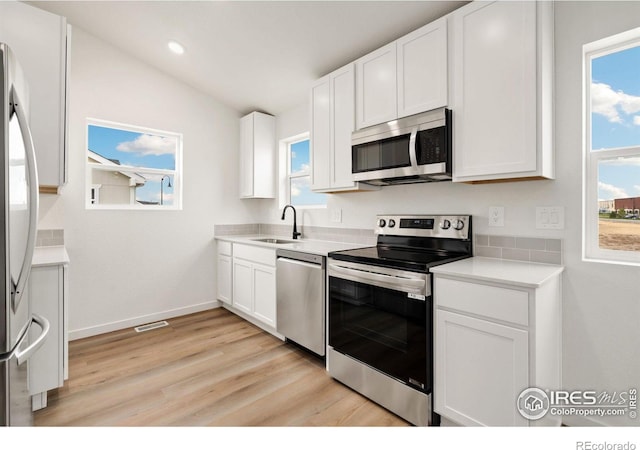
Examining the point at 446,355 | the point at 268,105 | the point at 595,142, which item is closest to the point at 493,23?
the point at 595,142

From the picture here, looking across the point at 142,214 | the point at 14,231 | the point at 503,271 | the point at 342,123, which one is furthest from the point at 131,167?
the point at 503,271

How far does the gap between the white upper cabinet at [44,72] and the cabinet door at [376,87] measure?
2.15 metres

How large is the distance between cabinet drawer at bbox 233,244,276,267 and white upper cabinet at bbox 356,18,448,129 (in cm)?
142

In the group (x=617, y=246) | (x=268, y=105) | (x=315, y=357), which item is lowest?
(x=315, y=357)

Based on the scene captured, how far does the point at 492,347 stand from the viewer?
4.98ft

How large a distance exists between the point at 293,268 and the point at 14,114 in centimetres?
194

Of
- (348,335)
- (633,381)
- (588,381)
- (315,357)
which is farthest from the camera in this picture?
(315,357)

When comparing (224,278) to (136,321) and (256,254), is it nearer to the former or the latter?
(256,254)

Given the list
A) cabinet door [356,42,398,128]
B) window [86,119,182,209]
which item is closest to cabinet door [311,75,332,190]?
cabinet door [356,42,398,128]

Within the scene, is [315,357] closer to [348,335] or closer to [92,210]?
[348,335]

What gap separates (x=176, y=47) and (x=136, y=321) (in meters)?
2.86

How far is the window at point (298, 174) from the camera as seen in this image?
3695 millimetres

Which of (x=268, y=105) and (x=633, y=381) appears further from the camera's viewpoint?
(x=268, y=105)
